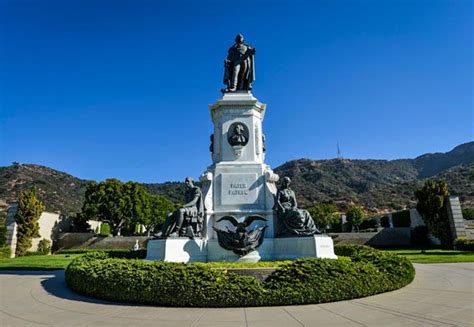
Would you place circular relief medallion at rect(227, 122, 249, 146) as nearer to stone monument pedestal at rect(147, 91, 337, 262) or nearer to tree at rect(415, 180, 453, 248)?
stone monument pedestal at rect(147, 91, 337, 262)

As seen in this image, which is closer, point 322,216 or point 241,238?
point 241,238

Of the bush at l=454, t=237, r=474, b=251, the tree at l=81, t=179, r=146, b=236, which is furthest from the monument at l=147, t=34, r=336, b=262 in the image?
the tree at l=81, t=179, r=146, b=236

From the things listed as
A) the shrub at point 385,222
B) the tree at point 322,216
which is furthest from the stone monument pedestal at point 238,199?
the shrub at point 385,222

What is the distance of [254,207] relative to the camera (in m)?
12.9

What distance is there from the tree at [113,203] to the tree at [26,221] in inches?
413

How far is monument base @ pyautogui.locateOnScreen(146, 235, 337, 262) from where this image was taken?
1107 cm

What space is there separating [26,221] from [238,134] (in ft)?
94.8

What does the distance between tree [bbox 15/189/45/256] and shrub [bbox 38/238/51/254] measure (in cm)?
156

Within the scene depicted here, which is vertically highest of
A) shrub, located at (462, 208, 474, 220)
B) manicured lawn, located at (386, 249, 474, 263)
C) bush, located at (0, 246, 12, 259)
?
shrub, located at (462, 208, 474, 220)

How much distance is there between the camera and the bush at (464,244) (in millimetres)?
24594

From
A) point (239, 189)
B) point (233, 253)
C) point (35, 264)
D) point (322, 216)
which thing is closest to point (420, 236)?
point (322, 216)

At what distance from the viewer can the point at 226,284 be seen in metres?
7.18

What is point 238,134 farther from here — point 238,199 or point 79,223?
point 79,223

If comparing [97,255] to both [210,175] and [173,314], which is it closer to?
[210,175]
